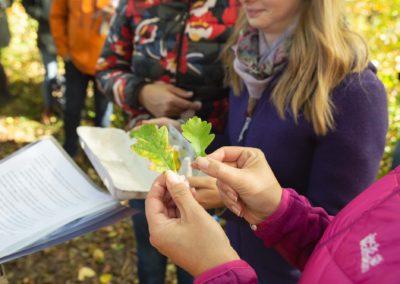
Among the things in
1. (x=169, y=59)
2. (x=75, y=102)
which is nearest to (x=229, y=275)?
(x=169, y=59)

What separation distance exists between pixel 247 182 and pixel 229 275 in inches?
10.4

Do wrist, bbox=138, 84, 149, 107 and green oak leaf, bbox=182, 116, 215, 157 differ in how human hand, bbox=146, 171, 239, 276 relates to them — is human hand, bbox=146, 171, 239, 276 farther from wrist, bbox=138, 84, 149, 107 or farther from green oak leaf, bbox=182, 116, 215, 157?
wrist, bbox=138, 84, 149, 107

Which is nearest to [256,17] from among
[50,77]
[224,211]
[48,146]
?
[224,211]

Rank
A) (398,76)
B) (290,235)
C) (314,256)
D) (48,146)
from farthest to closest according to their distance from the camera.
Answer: (398,76)
(48,146)
(290,235)
(314,256)

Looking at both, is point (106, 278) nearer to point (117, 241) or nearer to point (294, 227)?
point (117, 241)

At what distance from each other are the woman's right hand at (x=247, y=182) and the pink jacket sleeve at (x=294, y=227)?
0.03 meters

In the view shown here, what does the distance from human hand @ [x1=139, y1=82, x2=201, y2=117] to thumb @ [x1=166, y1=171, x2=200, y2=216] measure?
0.88 m

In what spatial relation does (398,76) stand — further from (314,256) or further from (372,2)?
(314,256)

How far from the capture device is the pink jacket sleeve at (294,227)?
1206mm

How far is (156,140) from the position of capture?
1055 millimetres

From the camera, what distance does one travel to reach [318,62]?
1406 mm

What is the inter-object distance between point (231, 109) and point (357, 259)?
111 centimetres

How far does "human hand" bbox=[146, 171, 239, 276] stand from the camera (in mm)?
908


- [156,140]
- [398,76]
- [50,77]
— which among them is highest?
[156,140]
